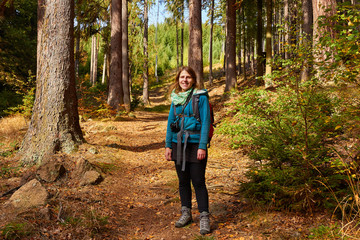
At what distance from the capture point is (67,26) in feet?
19.5

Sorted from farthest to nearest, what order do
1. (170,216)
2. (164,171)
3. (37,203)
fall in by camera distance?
(164,171), (170,216), (37,203)

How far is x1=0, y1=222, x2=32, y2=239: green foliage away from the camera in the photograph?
2756 millimetres

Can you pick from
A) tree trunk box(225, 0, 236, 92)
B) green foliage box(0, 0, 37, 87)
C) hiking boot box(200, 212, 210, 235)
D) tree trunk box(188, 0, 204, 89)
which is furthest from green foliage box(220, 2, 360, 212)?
green foliage box(0, 0, 37, 87)

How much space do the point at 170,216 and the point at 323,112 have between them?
2551 millimetres

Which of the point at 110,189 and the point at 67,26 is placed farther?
the point at 67,26

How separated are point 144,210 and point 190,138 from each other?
1750 mm

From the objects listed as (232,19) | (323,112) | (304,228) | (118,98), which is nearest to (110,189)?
(304,228)

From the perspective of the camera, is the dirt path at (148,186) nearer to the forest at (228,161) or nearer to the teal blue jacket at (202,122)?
the forest at (228,161)

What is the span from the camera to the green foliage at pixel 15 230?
108 inches

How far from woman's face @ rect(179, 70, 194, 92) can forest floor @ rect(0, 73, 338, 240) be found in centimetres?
163

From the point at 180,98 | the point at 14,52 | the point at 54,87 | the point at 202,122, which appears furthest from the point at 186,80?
the point at 14,52

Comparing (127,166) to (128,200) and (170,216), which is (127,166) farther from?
(170,216)

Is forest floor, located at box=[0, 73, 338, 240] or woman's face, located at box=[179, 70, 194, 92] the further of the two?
woman's face, located at box=[179, 70, 194, 92]

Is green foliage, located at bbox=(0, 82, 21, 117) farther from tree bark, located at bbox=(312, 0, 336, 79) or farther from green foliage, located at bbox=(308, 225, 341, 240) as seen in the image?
green foliage, located at bbox=(308, 225, 341, 240)
